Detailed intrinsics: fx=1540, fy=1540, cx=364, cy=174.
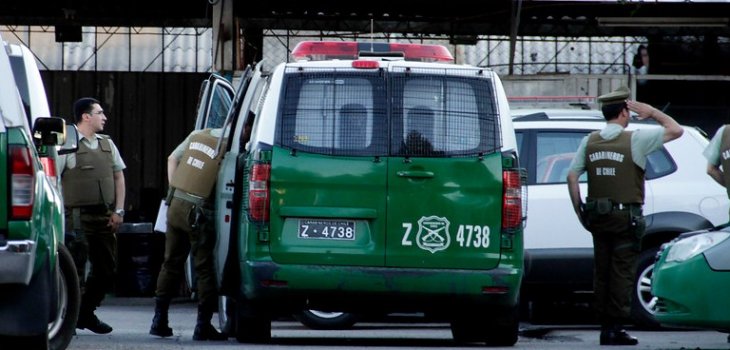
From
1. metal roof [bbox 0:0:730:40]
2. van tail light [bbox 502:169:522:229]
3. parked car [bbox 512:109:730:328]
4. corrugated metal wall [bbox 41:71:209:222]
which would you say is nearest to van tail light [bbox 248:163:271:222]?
van tail light [bbox 502:169:522:229]

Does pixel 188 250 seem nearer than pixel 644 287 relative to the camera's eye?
Yes

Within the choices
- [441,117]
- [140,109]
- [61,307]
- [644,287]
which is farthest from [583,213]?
[140,109]

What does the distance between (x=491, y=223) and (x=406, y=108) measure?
2.82 ft

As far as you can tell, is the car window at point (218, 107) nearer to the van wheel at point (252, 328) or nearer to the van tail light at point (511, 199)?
the van wheel at point (252, 328)

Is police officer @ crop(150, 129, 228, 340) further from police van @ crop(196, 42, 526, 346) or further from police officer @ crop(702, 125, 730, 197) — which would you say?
police officer @ crop(702, 125, 730, 197)

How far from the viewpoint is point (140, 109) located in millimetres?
24797

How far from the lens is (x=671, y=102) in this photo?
2469cm

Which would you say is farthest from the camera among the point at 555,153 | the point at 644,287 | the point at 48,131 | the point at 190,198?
the point at 555,153

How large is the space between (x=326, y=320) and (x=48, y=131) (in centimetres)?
440

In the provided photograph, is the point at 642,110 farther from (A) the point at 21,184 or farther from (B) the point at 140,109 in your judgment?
(B) the point at 140,109

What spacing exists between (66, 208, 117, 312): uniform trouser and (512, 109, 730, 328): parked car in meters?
3.21

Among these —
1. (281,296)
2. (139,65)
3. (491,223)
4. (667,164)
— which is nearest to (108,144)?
(281,296)

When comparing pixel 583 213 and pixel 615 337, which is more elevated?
pixel 583 213

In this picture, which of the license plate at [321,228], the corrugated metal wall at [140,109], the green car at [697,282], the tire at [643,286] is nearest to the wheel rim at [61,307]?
the license plate at [321,228]
